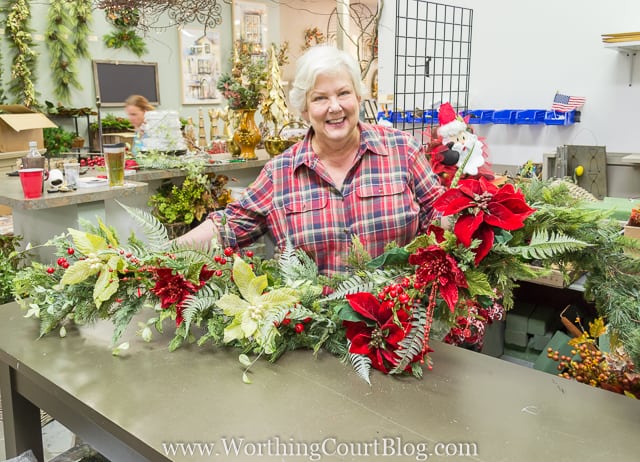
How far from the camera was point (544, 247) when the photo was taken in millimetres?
1062

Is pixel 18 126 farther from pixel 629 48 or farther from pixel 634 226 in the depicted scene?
pixel 634 226

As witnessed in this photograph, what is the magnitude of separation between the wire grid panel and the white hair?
227 centimetres

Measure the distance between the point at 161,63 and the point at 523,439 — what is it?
839 centimetres

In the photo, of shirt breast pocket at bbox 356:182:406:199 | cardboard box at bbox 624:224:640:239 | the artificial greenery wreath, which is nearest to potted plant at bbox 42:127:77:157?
the artificial greenery wreath

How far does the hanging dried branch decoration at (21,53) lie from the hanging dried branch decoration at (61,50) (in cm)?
24

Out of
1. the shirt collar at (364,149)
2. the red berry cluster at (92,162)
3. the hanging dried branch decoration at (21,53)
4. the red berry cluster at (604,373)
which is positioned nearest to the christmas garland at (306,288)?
the red berry cluster at (604,373)

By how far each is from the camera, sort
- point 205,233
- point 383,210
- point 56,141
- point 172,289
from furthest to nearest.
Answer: point 56,141
point 383,210
point 205,233
point 172,289

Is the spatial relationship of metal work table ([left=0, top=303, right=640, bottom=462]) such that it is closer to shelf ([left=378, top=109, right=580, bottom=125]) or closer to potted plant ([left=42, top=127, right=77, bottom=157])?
shelf ([left=378, top=109, right=580, bottom=125])

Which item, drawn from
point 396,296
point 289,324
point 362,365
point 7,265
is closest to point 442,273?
point 396,296

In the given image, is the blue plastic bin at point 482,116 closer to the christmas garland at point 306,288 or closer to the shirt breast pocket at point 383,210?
the shirt breast pocket at point 383,210

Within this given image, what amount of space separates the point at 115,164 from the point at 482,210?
2306mm

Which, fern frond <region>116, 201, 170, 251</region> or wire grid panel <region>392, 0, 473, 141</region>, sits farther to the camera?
wire grid panel <region>392, 0, 473, 141</region>

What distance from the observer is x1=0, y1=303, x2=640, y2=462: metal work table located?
0.91m

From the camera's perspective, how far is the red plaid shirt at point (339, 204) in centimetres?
185
